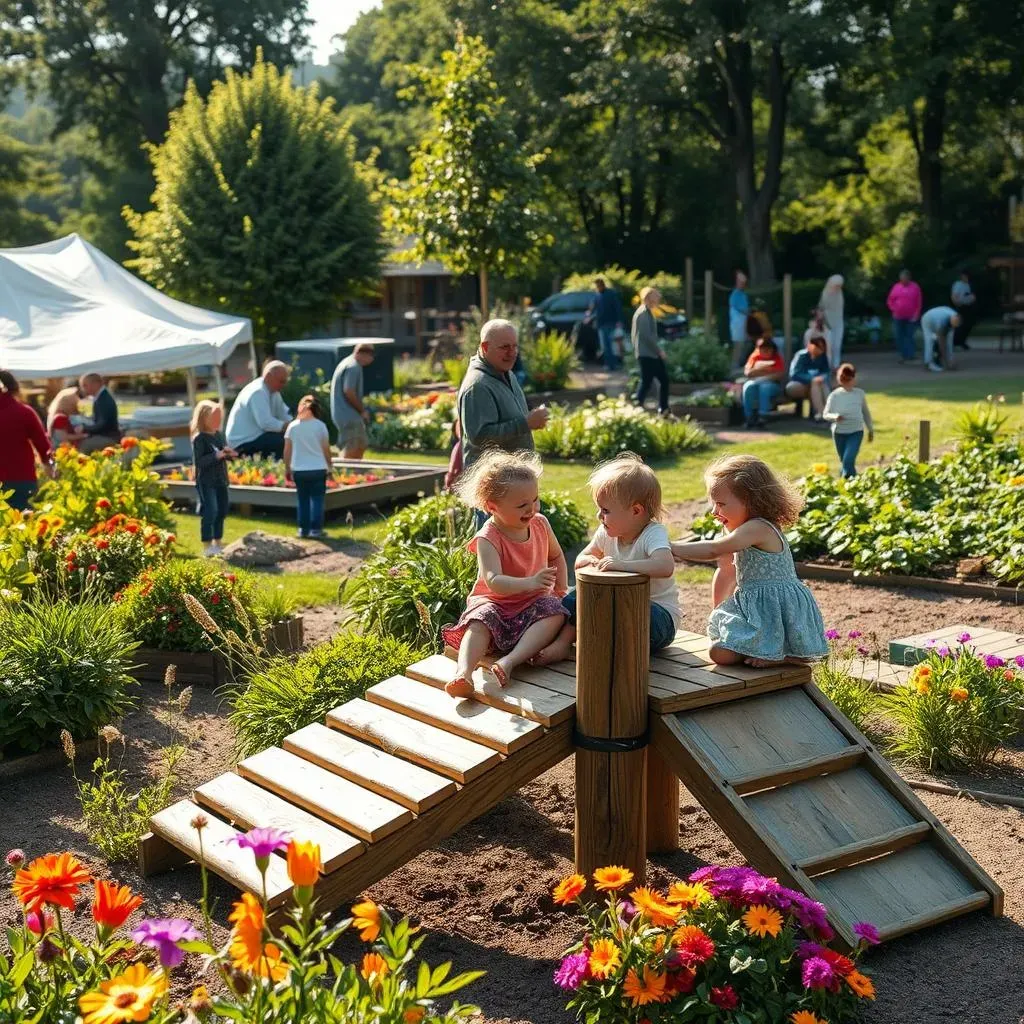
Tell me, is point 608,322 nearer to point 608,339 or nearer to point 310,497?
point 608,339

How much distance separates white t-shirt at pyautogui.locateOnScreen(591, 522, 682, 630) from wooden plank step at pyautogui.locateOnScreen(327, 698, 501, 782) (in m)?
0.92

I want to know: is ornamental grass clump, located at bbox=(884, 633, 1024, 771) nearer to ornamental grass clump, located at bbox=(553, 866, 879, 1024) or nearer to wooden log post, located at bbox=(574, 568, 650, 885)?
wooden log post, located at bbox=(574, 568, 650, 885)

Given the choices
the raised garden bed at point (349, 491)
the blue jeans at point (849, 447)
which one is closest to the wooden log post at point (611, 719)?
the raised garden bed at point (349, 491)

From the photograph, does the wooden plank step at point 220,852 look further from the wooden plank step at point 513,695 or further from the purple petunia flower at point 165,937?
the purple petunia flower at point 165,937

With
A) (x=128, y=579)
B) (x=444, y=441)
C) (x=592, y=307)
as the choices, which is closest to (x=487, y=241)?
(x=444, y=441)

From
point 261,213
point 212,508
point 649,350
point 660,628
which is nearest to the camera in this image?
point 660,628

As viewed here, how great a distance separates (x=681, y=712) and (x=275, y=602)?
12.6ft

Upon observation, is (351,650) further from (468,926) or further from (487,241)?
(487,241)

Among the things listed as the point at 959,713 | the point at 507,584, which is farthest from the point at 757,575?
the point at 959,713

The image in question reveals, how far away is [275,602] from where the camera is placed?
7754mm

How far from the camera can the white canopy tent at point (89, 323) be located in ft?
46.1

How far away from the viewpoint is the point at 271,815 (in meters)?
4.54

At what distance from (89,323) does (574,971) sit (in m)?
12.8

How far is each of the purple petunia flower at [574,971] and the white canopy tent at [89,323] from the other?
1155cm
